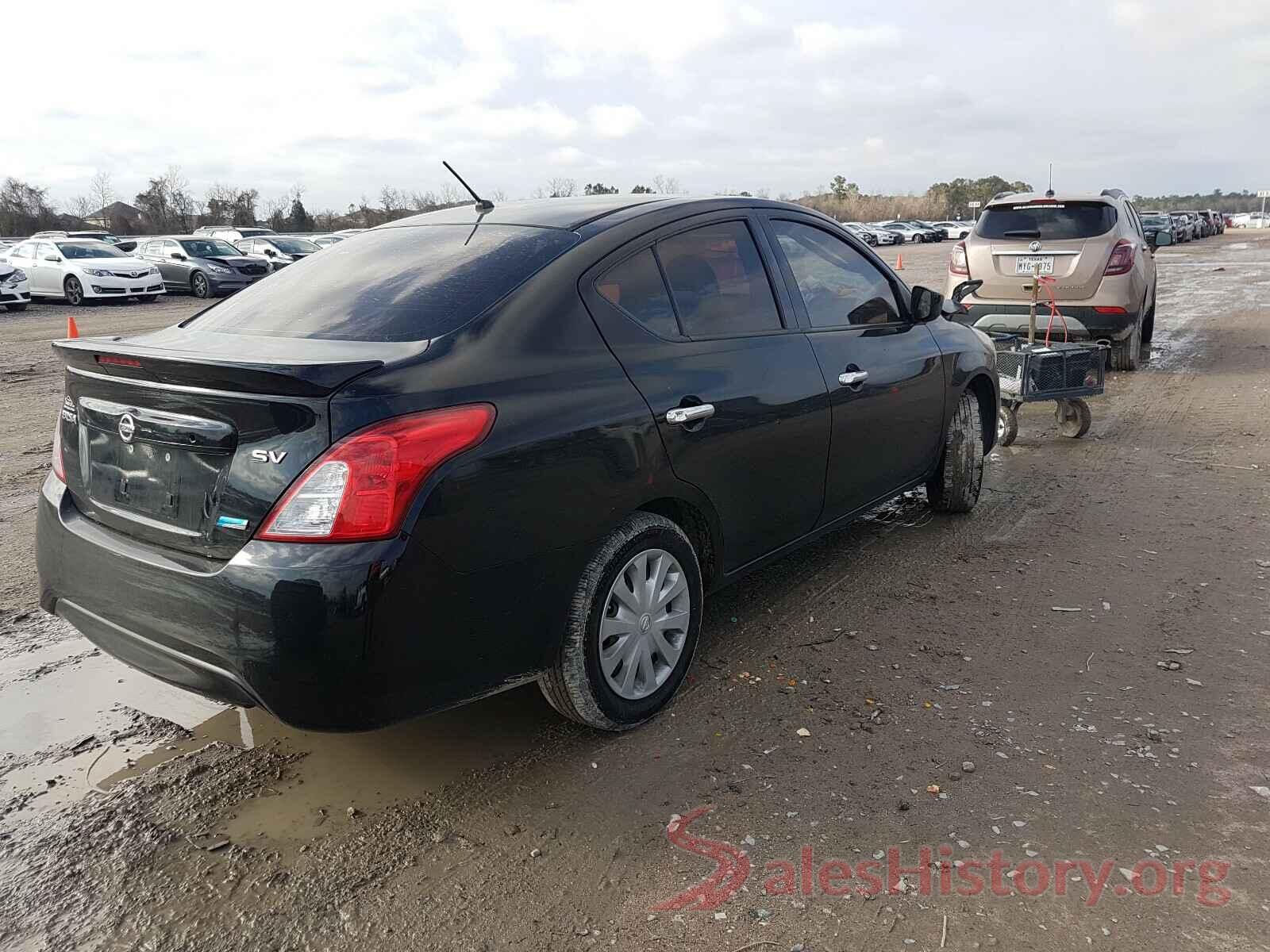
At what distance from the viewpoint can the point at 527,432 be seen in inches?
109

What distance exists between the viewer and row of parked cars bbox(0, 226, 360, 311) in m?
21.5

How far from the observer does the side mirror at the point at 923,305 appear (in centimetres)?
485

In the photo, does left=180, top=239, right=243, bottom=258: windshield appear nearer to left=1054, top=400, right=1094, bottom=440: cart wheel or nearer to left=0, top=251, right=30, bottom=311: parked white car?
left=0, top=251, right=30, bottom=311: parked white car

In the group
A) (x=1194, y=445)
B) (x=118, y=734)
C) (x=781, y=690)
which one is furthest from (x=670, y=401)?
(x=1194, y=445)

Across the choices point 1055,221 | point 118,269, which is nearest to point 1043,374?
point 1055,221

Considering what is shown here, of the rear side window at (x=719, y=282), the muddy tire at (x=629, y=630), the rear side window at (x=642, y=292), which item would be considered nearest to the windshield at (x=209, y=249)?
the rear side window at (x=719, y=282)

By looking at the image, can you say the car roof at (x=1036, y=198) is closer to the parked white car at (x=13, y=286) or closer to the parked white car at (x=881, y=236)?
the parked white car at (x=13, y=286)

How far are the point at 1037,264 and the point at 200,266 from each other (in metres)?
20.8

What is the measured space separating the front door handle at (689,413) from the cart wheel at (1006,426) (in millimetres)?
4268

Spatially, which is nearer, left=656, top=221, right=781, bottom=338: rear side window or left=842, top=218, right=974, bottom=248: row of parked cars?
left=656, top=221, right=781, bottom=338: rear side window

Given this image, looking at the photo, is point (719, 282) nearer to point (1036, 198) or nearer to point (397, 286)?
point (397, 286)

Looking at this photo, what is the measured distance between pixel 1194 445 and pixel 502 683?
6237 millimetres

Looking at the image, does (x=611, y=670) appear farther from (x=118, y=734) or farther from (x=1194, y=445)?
(x=1194, y=445)

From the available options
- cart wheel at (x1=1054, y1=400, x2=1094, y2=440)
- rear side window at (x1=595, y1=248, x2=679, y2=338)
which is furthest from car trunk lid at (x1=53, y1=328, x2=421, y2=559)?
cart wheel at (x1=1054, y1=400, x2=1094, y2=440)
